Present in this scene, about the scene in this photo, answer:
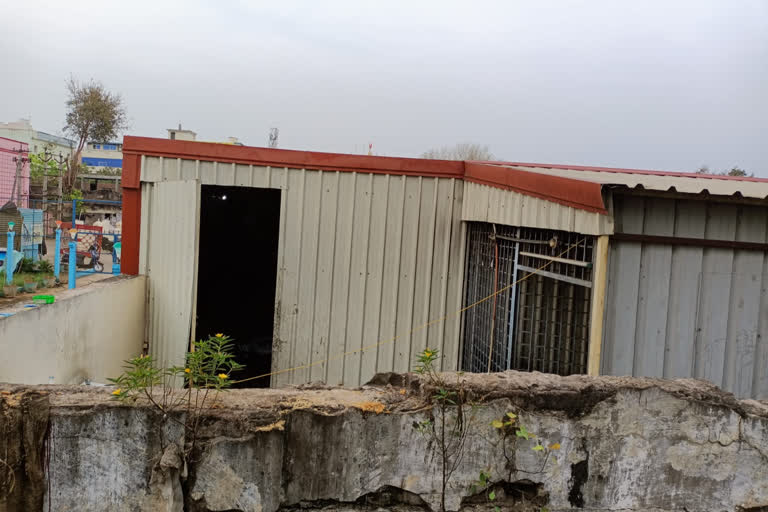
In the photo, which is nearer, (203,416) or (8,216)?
(203,416)

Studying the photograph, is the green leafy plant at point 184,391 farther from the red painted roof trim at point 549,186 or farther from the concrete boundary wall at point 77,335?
the concrete boundary wall at point 77,335

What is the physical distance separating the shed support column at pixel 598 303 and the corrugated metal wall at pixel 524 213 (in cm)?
12

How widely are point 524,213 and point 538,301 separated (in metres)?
0.79

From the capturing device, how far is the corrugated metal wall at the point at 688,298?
3.86m

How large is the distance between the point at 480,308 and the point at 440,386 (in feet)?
13.1

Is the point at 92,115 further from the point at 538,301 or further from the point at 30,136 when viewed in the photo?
the point at 538,301

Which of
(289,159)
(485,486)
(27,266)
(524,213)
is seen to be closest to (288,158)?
(289,159)

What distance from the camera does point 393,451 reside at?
252 centimetres

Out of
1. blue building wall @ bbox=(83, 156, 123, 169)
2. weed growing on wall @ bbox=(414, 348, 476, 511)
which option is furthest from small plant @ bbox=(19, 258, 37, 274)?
blue building wall @ bbox=(83, 156, 123, 169)

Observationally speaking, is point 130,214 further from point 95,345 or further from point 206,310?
point 206,310

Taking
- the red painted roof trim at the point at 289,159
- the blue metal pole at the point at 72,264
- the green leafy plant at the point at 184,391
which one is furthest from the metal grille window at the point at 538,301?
the blue metal pole at the point at 72,264

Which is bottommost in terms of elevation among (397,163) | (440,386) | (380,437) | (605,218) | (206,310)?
(206,310)

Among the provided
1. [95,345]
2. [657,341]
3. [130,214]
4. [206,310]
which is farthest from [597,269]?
[206,310]

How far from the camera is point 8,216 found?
1255 centimetres
